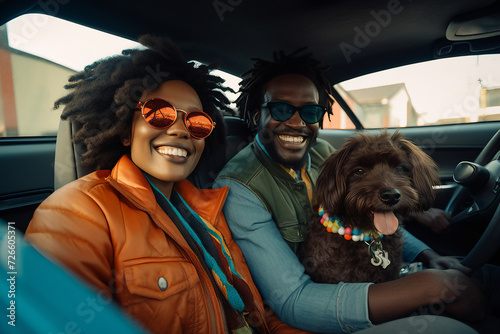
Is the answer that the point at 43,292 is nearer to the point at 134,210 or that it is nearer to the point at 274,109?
the point at 134,210

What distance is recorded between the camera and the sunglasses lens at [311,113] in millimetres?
2376

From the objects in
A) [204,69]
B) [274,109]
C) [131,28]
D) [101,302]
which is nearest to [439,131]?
[274,109]

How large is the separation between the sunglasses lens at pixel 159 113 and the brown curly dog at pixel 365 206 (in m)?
1.13

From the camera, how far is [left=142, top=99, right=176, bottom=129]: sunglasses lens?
62.9 inches

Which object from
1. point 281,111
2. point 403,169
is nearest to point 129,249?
point 281,111

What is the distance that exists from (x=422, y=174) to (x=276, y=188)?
101cm

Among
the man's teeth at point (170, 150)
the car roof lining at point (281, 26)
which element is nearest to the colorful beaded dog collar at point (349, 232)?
the man's teeth at point (170, 150)

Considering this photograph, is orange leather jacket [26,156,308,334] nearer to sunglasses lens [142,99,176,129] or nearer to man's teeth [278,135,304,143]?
sunglasses lens [142,99,176,129]

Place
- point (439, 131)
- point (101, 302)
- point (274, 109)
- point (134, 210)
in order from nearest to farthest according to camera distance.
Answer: point (101, 302), point (134, 210), point (274, 109), point (439, 131)

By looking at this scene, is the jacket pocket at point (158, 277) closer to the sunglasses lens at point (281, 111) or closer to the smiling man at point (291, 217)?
the smiling man at point (291, 217)

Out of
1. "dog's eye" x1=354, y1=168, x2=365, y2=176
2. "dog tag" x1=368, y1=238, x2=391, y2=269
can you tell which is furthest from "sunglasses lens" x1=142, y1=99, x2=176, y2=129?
"dog tag" x1=368, y1=238, x2=391, y2=269

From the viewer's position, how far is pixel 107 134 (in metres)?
1.65

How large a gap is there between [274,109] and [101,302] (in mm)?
1730

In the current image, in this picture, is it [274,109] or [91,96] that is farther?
[274,109]
